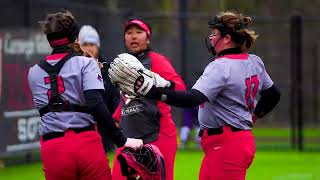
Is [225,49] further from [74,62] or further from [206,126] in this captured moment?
[74,62]

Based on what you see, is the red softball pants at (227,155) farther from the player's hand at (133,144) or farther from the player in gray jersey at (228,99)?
the player's hand at (133,144)

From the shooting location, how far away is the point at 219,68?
20.3 ft

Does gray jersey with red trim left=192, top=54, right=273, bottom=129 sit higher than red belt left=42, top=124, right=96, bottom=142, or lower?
higher

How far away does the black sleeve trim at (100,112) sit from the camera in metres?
5.98

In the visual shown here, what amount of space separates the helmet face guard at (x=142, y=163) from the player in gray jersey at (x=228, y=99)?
1.12 ft

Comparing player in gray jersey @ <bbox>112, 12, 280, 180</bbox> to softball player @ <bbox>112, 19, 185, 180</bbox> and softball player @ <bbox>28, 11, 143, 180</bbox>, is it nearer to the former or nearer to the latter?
softball player @ <bbox>28, 11, 143, 180</bbox>

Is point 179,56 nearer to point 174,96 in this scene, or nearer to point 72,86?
point 72,86

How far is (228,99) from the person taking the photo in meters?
6.31

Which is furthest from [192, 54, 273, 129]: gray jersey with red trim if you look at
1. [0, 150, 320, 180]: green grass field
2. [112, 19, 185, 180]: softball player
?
[0, 150, 320, 180]: green grass field

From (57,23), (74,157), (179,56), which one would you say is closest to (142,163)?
(74,157)

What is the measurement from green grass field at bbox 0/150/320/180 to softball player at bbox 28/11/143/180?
6291mm

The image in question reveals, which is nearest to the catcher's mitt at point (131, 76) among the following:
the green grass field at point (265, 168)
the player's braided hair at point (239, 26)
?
the player's braided hair at point (239, 26)

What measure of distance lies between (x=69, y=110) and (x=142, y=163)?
2.33 ft

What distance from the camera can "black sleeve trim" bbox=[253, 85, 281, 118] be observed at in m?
6.94
